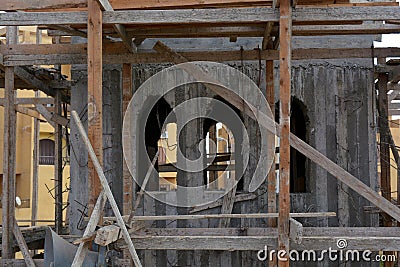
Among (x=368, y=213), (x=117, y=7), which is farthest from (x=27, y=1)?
(x=368, y=213)

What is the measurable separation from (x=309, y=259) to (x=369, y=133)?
242 cm

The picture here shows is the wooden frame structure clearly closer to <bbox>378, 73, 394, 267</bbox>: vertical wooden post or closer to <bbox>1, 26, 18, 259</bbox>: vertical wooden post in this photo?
<bbox>1, 26, 18, 259</bbox>: vertical wooden post

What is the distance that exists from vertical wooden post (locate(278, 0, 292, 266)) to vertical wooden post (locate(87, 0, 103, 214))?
82.5 inches

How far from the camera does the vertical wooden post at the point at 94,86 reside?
7.31m

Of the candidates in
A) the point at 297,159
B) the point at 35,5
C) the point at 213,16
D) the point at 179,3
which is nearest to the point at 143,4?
the point at 179,3

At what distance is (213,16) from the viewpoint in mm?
7555

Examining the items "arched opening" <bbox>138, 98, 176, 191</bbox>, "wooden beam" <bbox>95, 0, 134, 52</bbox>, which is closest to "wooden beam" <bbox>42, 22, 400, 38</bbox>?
"wooden beam" <bbox>95, 0, 134, 52</bbox>

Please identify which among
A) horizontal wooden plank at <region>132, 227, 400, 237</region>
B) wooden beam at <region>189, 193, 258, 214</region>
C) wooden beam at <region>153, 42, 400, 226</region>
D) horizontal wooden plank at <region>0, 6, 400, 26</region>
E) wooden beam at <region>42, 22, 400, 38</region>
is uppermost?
wooden beam at <region>42, 22, 400, 38</region>

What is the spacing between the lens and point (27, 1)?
315 inches

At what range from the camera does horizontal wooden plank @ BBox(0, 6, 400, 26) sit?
7.44 metres

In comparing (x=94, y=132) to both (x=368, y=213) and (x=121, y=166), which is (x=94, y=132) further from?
(x=368, y=213)

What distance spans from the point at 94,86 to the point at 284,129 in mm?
2265

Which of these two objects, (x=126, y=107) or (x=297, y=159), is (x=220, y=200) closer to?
(x=126, y=107)

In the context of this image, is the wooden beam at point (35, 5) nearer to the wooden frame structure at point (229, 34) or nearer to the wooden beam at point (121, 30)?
the wooden frame structure at point (229, 34)
